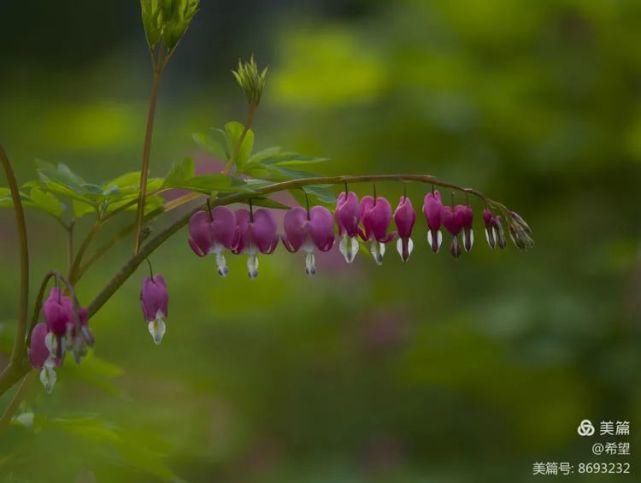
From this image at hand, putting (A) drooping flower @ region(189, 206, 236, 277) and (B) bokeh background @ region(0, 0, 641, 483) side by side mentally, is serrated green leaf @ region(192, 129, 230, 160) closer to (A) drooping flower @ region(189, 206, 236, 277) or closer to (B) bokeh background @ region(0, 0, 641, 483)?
(A) drooping flower @ region(189, 206, 236, 277)

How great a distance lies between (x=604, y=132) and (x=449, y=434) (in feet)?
5.12

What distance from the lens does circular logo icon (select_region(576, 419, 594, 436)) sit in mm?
4032

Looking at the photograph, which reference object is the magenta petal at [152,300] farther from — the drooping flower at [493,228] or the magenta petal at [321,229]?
the drooping flower at [493,228]

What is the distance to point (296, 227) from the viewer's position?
57.7 inches

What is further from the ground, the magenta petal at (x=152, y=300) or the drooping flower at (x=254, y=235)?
the drooping flower at (x=254, y=235)

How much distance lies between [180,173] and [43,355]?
0.96 feet

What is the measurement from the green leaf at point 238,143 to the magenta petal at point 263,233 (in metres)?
0.09

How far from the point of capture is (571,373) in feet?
13.6

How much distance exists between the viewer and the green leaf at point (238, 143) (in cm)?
142

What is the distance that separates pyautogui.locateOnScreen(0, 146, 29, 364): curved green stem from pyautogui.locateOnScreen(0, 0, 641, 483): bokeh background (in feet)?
6.99

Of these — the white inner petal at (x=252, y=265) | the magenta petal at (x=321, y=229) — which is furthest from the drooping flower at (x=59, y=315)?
the magenta petal at (x=321, y=229)

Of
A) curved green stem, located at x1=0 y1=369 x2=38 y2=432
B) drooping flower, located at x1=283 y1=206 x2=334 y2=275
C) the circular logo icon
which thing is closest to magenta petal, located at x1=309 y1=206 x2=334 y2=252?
drooping flower, located at x1=283 y1=206 x2=334 y2=275

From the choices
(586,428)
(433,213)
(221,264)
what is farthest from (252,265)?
(586,428)

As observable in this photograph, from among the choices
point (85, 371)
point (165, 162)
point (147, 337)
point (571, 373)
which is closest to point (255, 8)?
point (165, 162)
